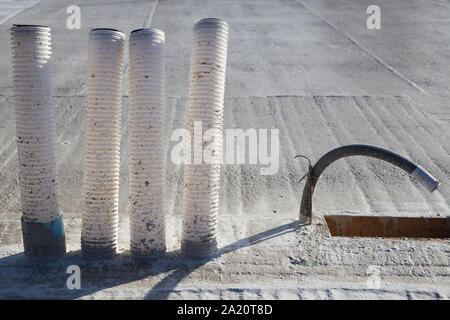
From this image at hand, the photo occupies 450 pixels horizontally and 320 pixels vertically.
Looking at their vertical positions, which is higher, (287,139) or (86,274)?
(287,139)

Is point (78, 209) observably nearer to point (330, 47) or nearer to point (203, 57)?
point (203, 57)

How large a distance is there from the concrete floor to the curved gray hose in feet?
0.96

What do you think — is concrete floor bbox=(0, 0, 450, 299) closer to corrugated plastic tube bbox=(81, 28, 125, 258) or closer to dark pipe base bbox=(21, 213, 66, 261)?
dark pipe base bbox=(21, 213, 66, 261)

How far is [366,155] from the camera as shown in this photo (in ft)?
14.4

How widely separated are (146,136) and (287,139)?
4092 mm

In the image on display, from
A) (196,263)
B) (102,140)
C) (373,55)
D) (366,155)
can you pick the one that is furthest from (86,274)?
(373,55)

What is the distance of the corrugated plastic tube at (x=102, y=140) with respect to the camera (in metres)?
3.93

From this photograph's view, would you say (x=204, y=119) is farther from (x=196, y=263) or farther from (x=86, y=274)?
(x=86, y=274)

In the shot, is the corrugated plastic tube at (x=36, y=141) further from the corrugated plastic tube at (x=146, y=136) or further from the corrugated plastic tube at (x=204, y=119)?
the corrugated plastic tube at (x=204, y=119)

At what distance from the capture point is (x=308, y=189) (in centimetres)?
491

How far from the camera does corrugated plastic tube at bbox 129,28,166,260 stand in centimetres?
387

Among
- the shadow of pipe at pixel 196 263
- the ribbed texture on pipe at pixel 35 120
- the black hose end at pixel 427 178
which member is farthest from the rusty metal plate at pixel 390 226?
the ribbed texture on pipe at pixel 35 120

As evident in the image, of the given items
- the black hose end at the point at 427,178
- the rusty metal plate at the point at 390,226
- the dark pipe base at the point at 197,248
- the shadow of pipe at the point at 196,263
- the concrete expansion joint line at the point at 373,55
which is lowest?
the rusty metal plate at the point at 390,226

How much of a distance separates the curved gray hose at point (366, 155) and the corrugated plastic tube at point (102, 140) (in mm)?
2048
